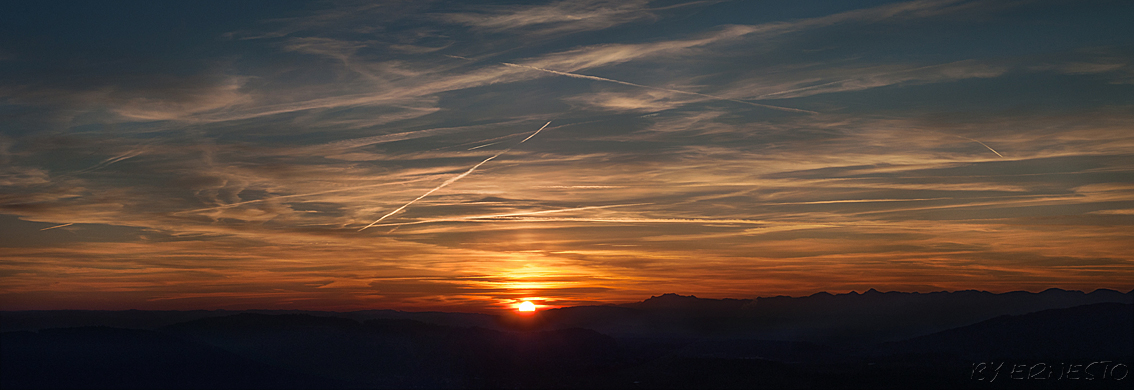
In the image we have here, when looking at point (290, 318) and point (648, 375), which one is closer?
point (648, 375)

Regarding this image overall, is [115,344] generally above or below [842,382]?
above

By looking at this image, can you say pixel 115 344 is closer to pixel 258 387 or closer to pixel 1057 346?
pixel 258 387

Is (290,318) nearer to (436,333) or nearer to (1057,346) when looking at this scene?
(436,333)

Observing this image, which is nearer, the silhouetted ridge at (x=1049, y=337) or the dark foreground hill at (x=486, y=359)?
the dark foreground hill at (x=486, y=359)

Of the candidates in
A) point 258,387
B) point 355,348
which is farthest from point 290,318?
point 258,387

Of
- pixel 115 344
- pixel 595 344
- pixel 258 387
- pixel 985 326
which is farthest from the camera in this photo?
pixel 595 344

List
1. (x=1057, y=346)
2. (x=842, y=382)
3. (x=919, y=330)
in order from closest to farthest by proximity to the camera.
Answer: (x=842, y=382), (x=1057, y=346), (x=919, y=330)

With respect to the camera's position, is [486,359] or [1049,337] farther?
[486,359]

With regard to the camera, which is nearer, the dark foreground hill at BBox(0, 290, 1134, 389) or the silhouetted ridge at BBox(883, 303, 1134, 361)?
the dark foreground hill at BBox(0, 290, 1134, 389)

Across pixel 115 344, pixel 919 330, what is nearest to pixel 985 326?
pixel 919 330
